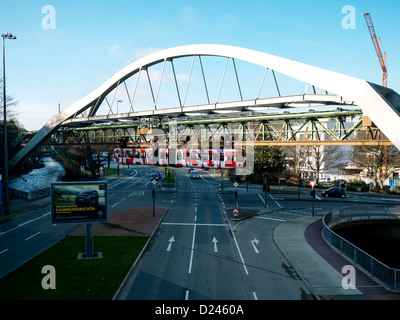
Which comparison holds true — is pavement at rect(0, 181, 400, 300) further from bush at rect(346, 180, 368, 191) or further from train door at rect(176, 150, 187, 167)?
bush at rect(346, 180, 368, 191)

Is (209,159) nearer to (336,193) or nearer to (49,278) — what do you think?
(336,193)

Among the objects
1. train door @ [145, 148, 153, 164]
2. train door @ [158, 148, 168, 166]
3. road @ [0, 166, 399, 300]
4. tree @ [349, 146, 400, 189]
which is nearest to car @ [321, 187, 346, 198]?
road @ [0, 166, 399, 300]

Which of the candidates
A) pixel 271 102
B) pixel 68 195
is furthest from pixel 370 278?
pixel 68 195

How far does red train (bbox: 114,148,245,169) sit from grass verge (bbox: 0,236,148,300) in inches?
765

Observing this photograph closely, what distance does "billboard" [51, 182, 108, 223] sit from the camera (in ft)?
63.2

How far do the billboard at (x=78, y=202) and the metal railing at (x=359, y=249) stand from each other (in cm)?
1623

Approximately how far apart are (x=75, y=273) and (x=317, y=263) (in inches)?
563

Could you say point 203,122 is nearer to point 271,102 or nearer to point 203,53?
point 203,53

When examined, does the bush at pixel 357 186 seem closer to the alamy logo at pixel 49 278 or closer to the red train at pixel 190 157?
the red train at pixel 190 157

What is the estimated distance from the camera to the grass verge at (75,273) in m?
13.8

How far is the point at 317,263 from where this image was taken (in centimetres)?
1888

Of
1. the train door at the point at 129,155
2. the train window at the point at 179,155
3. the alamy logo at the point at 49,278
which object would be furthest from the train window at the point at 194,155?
the alamy logo at the point at 49,278

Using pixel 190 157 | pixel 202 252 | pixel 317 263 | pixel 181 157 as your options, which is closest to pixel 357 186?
pixel 190 157

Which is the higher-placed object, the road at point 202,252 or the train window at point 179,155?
the train window at point 179,155
